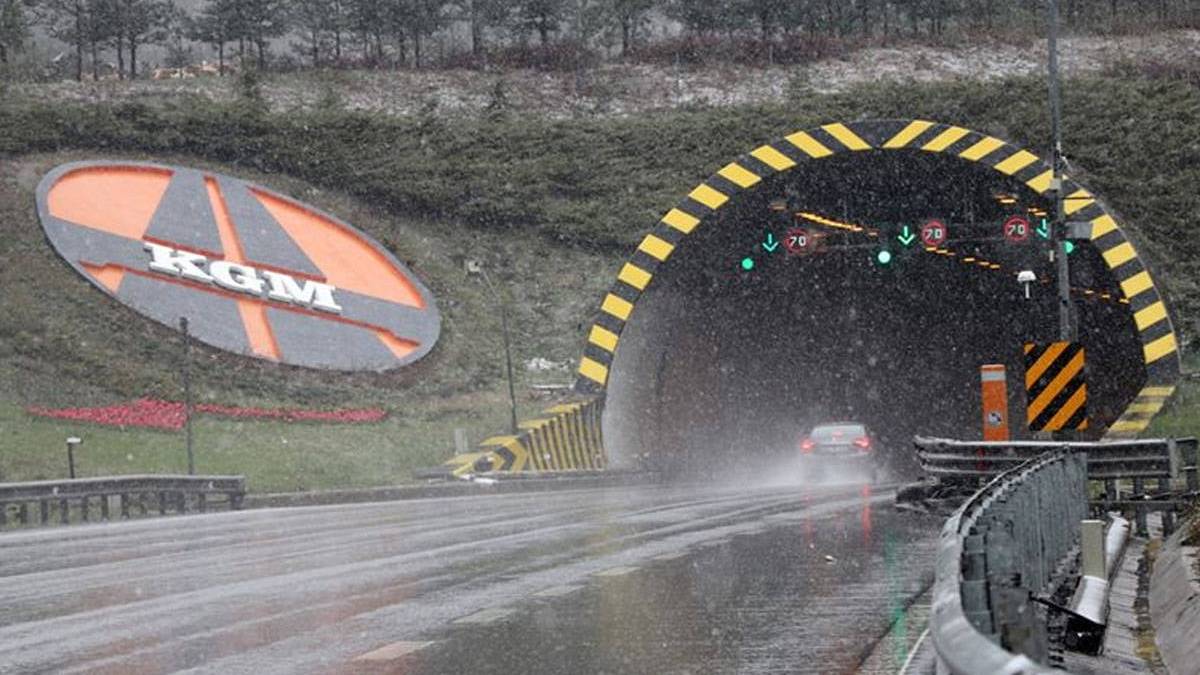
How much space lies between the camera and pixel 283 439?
45562 millimetres

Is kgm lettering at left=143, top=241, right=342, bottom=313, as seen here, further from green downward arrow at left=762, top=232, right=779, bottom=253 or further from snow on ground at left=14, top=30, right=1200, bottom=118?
snow on ground at left=14, top=30, right=1200, bottom=118

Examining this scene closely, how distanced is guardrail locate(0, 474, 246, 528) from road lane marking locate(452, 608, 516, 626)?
18753mm

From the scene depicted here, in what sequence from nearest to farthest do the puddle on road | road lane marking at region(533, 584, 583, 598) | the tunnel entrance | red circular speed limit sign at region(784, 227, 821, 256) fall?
the puddle on road, road lane marking at region(533, 584, 583, 598), the tunnel entrance, red circular speed limit sign at region(784, 227, 821, 256)

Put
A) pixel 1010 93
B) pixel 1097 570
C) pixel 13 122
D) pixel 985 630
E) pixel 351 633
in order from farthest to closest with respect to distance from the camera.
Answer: pixel 1010 93, pixel 13 122, pixel 1097 570, pixel 351 633, pixel 985 630

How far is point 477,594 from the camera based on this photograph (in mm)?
14352

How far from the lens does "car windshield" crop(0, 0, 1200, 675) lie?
12.7m

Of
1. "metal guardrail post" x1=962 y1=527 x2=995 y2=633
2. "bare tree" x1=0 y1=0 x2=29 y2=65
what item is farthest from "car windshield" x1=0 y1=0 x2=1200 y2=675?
"bare tree" x1=0 y1=0 x2=29 y2=65

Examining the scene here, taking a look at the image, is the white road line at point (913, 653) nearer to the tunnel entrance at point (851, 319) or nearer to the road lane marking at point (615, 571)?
the road lane marking at point (615, 571)

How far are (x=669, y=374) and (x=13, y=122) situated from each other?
27583 millimetres

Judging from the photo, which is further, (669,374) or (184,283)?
(184,283)

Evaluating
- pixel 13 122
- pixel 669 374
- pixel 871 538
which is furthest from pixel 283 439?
pixel 871 538

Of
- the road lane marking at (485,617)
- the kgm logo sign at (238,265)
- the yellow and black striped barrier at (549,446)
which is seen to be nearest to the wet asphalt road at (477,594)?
the road lane marking at (485,617)

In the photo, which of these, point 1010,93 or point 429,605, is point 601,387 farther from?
point 1010,93

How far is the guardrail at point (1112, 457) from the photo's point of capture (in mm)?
20922
